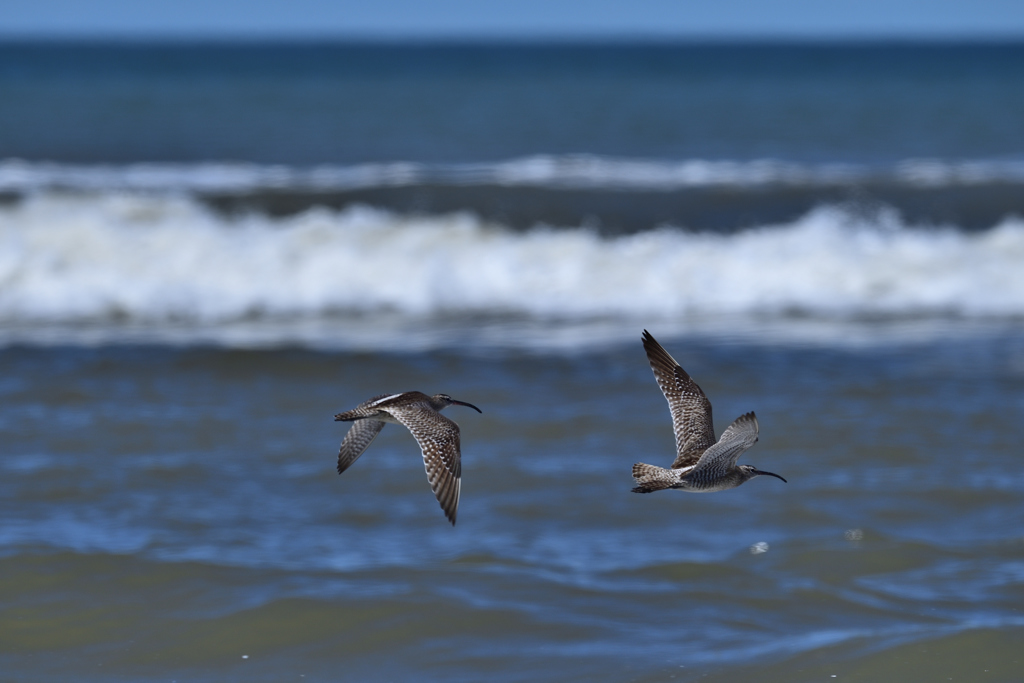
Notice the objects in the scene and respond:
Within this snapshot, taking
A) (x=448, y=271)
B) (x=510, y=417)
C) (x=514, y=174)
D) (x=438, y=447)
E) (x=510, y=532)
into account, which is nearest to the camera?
(x=438, y=447)

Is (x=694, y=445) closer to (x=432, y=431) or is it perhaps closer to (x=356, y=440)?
(x=432, y=431)

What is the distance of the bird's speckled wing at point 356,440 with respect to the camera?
19.5 ft

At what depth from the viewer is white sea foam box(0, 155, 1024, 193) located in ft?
64.5

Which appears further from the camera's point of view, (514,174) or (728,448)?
(514,174)

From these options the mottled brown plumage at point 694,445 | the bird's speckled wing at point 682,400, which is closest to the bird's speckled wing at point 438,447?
the mottled brown plumage at point 694,445

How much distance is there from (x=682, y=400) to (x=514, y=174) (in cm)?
1633

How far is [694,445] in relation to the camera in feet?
17.3

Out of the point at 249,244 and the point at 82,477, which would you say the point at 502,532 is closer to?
the point at 82,477

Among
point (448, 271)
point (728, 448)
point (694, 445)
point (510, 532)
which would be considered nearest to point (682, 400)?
point (694, 445)

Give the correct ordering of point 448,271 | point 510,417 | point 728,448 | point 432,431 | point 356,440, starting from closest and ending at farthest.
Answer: point 728,448 → point 432,431 → point 356,440 → point 510,417 → point 448,271

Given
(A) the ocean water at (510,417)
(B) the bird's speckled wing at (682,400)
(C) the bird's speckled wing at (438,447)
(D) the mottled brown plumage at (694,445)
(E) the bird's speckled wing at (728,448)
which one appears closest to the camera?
(E) the bird's speckled wing at (728,448)

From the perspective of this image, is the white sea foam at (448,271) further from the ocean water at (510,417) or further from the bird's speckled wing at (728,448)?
the bird's speckled wing at (728,448)

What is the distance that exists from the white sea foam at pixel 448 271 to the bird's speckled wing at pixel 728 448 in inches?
329

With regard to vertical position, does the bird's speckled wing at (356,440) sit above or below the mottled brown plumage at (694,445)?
below
